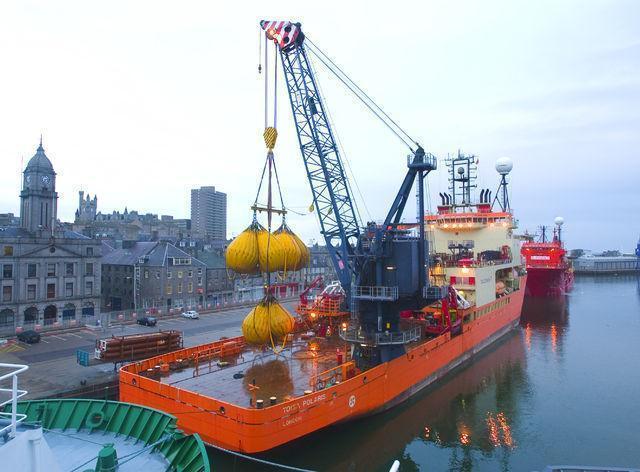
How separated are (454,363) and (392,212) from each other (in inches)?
512

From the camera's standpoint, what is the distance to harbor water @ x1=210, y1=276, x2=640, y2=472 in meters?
18.1

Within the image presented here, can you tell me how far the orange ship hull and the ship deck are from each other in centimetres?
108

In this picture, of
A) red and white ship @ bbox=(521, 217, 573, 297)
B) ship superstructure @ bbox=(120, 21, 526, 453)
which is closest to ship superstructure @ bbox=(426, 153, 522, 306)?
ship superstructure @ bbox=(120, 21, 526, 453)

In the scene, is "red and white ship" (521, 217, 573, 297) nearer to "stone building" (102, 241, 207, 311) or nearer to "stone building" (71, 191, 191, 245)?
"stone building" (102, 241, 207, 311)

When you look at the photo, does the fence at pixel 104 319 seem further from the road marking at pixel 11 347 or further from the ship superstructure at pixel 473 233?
the ship superstructure at pixel 473 233

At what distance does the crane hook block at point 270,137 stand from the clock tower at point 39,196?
3430 centimetres

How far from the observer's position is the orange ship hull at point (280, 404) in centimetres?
1512

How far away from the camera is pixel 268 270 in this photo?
17.9 m

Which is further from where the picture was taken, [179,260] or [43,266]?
[179,260]

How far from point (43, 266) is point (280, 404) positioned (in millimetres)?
36918

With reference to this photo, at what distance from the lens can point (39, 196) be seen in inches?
1737

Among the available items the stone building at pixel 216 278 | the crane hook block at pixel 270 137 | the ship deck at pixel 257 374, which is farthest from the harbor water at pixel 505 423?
the stone building at pixel 216 278

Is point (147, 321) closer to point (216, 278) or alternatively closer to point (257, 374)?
point (216, 278)

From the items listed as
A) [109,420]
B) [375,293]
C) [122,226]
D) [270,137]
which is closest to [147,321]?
[375,293]
